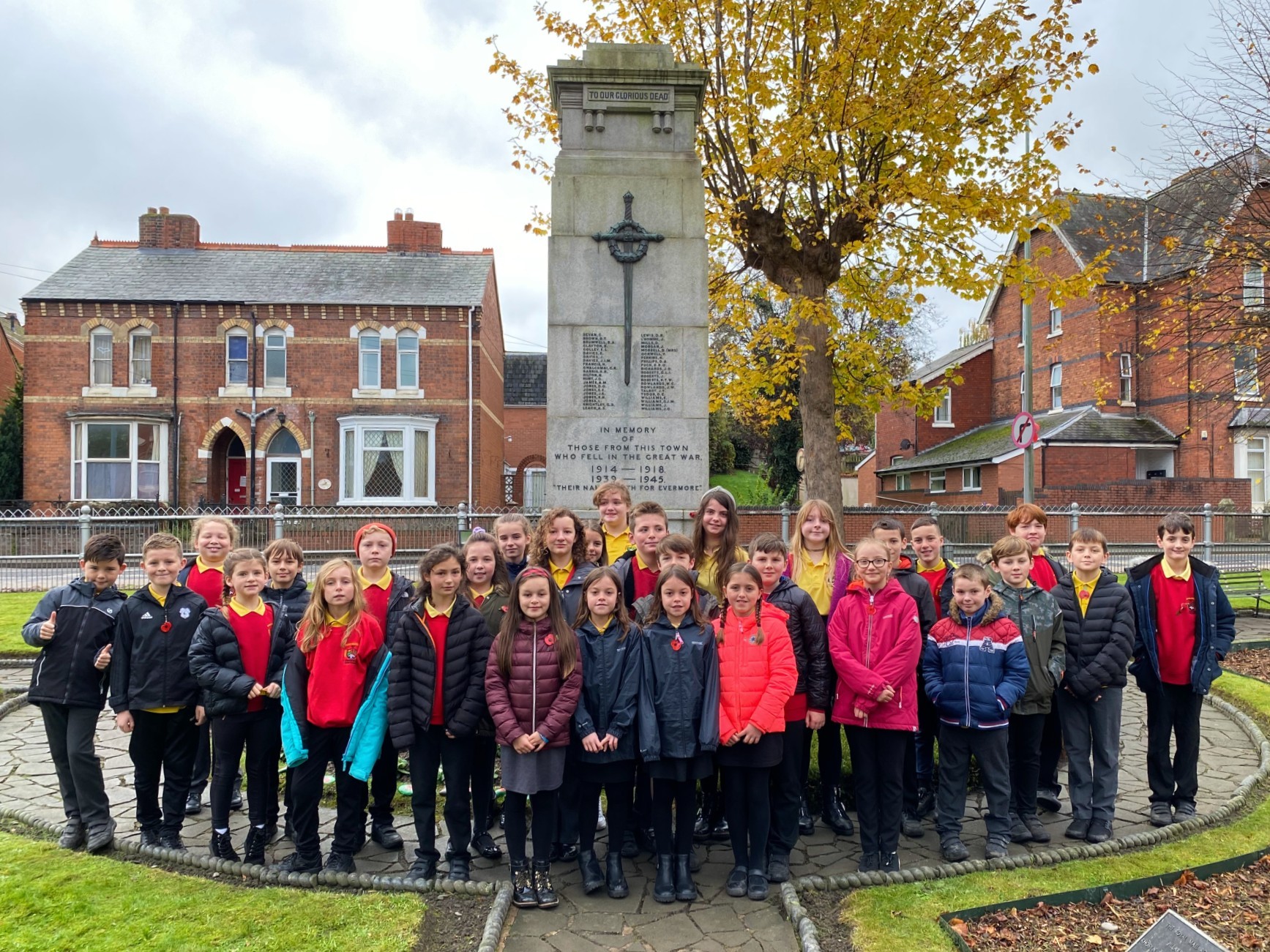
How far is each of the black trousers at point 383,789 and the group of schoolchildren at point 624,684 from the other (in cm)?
2

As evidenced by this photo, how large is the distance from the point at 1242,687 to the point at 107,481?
29503mm

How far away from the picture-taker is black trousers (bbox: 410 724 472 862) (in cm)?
448

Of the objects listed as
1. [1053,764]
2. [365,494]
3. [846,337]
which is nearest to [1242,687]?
[1053,764]

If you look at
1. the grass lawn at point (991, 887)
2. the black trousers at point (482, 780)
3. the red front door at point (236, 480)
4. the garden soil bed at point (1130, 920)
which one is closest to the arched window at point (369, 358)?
the red front door at point (236, 480)

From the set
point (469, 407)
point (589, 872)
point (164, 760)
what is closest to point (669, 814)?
point (589, 872)

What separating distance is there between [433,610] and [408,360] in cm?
2447

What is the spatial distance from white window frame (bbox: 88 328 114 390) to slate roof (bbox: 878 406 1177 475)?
2938 cm

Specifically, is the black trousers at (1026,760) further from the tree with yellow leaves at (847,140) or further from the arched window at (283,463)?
the arched window at (283,463)

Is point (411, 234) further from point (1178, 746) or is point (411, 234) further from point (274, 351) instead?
point (1178, 746)

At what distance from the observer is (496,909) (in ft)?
13.3

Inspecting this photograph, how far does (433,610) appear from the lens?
15.1 ft

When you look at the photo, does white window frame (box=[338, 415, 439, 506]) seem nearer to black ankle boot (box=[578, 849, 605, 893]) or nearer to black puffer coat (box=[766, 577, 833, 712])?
black ankle boot (box=[578, 849, 605, 893])

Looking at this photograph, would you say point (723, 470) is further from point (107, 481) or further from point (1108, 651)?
point (1108, 651)

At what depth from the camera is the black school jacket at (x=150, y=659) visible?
15.6ft
